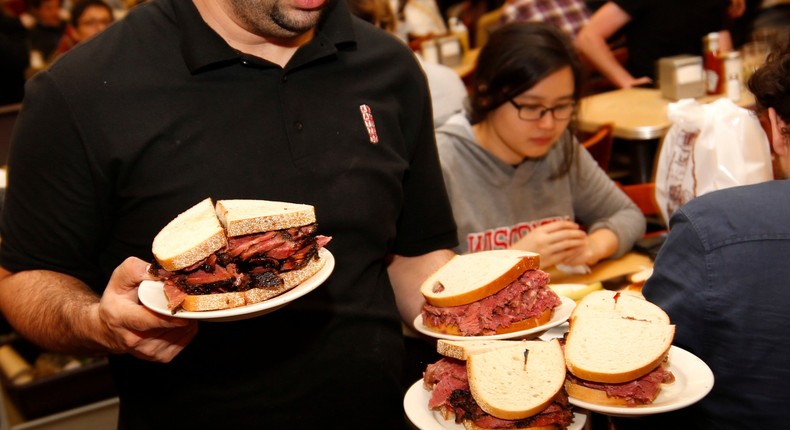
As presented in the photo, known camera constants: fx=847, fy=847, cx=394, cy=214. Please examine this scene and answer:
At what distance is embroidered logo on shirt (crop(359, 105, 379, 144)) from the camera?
180cm

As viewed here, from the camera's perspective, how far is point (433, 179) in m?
1.97

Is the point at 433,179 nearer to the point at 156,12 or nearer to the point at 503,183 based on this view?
the point at 156,12

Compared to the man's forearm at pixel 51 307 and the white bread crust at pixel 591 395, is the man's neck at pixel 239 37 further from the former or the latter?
the white bread crust at pixel 591 395

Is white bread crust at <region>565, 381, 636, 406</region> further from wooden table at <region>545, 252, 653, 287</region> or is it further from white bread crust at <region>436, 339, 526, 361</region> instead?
wooden table at <region>545, 252, 653, 287</region>

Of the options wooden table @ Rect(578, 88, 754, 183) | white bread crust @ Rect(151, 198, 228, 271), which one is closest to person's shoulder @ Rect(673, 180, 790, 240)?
white bread crust @ Rect(151, 198, 228, 271)

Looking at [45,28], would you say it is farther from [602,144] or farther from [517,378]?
[517,378]

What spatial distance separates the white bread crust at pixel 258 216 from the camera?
55.8 inches

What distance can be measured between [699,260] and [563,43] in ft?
5.15

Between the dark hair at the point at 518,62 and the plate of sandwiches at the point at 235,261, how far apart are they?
157 centimetres

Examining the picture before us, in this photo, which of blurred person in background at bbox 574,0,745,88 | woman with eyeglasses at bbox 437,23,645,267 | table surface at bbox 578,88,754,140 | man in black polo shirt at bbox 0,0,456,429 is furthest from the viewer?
blurred person in background at bbox 574,0,745,88

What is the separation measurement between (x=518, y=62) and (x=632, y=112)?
4.83 feet

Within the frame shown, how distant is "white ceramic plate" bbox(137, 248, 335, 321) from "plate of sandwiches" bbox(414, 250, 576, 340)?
10.0 inches

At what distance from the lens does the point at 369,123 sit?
181 cm

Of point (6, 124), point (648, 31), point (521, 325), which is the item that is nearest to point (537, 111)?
point (521, 325)
